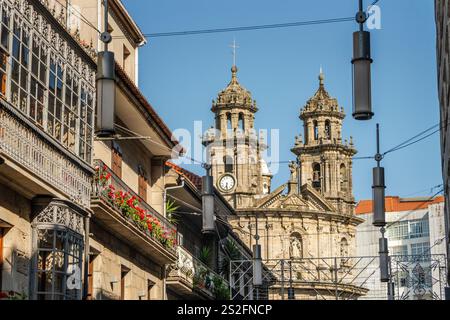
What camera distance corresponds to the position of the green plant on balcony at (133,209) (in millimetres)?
27391

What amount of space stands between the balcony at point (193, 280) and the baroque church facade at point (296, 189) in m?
67.0

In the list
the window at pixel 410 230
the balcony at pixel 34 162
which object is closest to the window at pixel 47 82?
the balcony at pixel 34 162

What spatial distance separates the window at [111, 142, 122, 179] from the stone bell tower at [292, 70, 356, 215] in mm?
91903

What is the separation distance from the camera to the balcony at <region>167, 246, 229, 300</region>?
120 feet

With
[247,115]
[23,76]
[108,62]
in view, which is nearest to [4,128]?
[23,76]

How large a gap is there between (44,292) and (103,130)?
7.14 m

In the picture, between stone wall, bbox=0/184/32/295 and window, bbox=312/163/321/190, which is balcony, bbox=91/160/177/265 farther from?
window, bbox=312/163/321/190

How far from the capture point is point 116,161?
3133 cm

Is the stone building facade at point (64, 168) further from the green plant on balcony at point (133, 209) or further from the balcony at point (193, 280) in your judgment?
the balcony at point (193, 280)

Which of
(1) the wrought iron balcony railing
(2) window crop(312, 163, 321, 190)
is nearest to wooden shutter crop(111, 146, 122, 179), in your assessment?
(1) the wrought iron balcony railing

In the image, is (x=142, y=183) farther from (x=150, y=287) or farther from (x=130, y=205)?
(x=130, y=205)

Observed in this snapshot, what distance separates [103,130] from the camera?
16.0m
